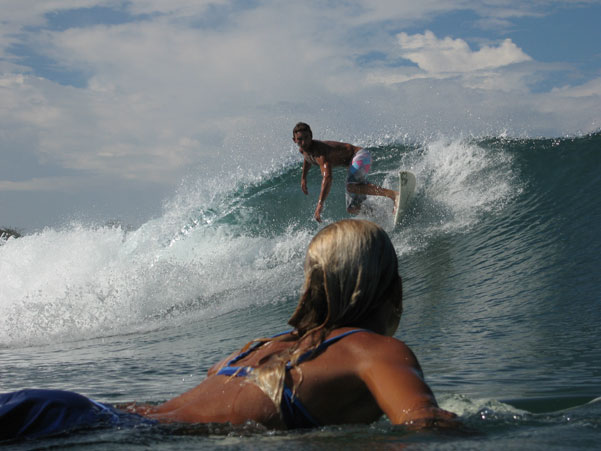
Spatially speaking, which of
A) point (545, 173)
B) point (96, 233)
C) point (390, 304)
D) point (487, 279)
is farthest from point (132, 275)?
point (390, 304)

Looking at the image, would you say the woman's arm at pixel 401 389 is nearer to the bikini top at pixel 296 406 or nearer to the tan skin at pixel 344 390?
the tan skin at pixel 344 390

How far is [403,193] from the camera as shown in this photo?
10.4m

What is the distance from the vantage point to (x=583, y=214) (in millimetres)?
8547

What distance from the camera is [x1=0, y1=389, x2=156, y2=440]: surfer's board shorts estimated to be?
185cm

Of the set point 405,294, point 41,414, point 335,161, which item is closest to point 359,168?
point 335,161

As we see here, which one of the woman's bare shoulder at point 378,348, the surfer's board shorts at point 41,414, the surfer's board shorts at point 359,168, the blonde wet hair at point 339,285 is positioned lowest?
the surfer's board shorts at point 41,414

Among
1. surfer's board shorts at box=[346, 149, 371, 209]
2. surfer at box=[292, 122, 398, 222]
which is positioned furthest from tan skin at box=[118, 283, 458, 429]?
surfer's board shorts at box=[346, 149, 371, 209]

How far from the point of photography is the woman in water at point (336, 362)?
1.75 m

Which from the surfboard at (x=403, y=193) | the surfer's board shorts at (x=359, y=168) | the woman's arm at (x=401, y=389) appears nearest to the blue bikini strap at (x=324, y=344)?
the woman's arm at (x=401, y=389)

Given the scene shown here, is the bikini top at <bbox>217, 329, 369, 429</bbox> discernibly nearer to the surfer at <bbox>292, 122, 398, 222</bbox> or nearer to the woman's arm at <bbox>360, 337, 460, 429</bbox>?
the woman's arm at <bbox>360, 337, 460, 429</bbox>

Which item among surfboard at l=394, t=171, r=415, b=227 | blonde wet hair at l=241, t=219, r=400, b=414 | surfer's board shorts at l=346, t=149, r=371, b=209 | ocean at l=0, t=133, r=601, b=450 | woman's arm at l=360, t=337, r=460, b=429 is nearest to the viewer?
woman's arm at l=360, t=337, r=460, b=429

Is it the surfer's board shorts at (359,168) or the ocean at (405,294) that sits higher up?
the surfer's board shorts at (359,168)

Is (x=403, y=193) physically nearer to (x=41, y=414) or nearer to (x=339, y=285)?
(x=339, y=285)

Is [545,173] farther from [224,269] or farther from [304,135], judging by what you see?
[224,269]
